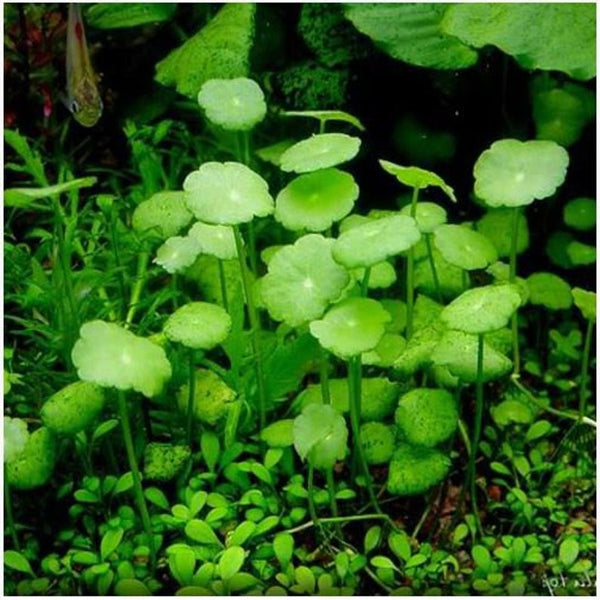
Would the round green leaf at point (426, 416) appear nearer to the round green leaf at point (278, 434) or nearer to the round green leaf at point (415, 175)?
the round green leaf at point (278, 434)

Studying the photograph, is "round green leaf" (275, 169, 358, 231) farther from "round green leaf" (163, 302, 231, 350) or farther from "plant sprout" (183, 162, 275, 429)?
"round green leaf" (163, 302, 231, 350)

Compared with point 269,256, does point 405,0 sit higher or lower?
higher

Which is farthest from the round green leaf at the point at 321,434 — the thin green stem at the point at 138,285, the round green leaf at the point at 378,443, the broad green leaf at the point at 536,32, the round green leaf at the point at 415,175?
the broad green leaf at the point at 536,32

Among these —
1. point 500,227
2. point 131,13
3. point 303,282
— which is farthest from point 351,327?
point 131,13

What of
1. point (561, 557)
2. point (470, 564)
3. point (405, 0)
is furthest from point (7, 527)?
point (405, 0)

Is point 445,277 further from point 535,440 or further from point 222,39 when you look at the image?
point 222,39

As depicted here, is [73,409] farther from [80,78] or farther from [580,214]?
[580,214]
